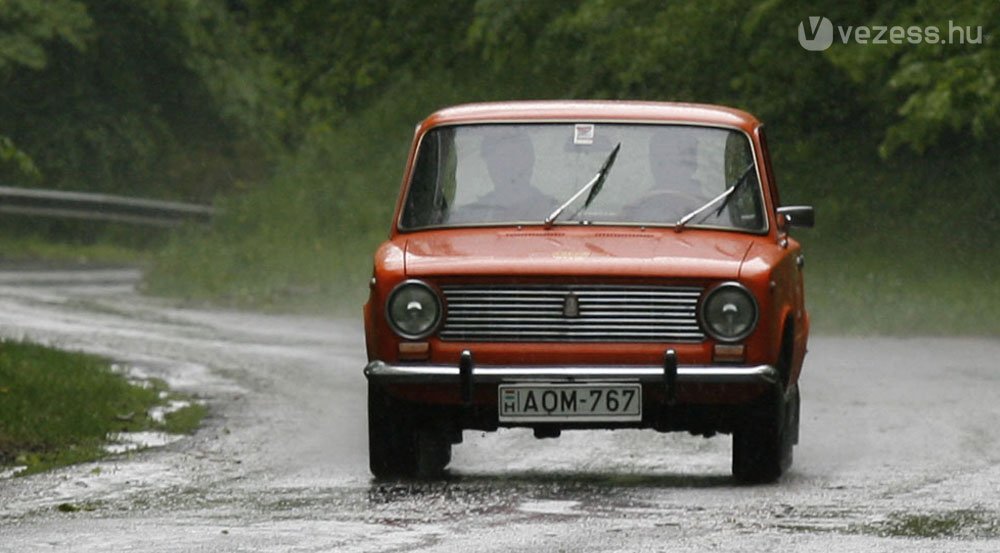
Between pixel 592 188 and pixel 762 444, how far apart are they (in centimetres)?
157

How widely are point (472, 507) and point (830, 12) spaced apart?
1876 centimetres

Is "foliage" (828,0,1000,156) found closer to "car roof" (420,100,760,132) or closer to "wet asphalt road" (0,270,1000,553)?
"wet asphalt road" (0,270,1000,553)

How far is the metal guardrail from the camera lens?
3288 centimetres

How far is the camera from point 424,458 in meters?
12.1

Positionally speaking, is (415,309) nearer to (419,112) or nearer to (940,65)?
(940,65)

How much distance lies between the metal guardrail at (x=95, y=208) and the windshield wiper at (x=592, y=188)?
21.3 metres

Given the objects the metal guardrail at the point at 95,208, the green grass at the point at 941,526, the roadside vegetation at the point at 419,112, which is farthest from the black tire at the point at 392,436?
the metal guardrail at the point at 95,208

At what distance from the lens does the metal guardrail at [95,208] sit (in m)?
32.9

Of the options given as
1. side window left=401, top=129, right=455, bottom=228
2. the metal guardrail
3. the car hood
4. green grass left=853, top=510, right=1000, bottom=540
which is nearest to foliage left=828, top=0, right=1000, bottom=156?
the metal guardrail

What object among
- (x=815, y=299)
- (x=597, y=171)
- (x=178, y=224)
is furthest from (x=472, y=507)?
(x=178, y=224)

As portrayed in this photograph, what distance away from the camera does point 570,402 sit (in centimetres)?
1123

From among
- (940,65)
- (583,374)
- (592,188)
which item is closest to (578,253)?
(583,374)

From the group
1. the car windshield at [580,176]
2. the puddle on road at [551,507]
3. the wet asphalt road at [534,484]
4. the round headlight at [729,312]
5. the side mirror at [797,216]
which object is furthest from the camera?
the side mirror at [797,216]

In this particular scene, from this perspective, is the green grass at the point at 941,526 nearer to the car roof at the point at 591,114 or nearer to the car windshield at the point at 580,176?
the car windshield at the point at 580,176
